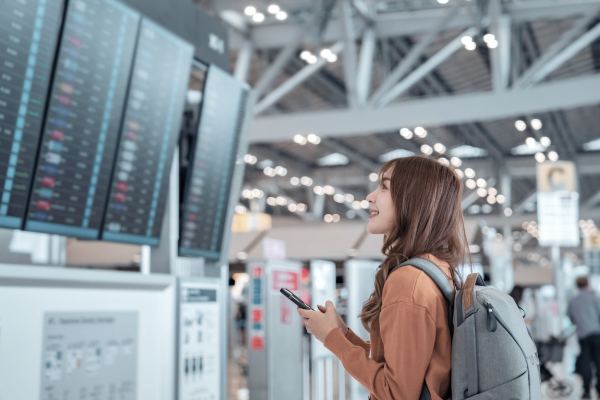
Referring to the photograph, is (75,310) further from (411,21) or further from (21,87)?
(411,21)

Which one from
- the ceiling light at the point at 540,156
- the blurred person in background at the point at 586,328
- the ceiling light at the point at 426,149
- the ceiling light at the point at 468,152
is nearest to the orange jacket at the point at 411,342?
the blurred person in background at the point at 586,328

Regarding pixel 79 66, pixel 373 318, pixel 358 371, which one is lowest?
pixel 358 371

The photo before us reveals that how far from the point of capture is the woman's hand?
1.66 m

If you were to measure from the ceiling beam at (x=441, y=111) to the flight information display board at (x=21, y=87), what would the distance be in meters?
8.14

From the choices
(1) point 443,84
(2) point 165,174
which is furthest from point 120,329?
(1) point 443,84

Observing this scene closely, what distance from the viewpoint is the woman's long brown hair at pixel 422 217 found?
159 cm

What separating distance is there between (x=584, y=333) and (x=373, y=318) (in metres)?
8.41

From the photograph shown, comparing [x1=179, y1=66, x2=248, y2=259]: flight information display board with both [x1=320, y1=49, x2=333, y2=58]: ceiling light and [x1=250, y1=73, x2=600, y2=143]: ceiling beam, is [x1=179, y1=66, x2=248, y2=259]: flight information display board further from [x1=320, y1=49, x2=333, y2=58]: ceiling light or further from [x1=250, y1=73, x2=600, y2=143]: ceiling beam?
[x1=250, y1=73, x2=600, y2=143]: ceiling beam

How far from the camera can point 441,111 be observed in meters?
9.95

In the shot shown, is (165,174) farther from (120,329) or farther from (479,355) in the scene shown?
(479,355)

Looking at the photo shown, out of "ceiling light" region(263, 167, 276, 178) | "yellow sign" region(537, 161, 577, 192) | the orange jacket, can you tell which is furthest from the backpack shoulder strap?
"ceiling light" region(263, 167, 276, 178)

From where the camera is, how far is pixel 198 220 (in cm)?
352

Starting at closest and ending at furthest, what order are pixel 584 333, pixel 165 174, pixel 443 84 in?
pixel 165 174 < pixel 584 333 < pixel 443 84

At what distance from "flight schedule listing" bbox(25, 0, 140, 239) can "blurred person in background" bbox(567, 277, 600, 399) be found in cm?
799
